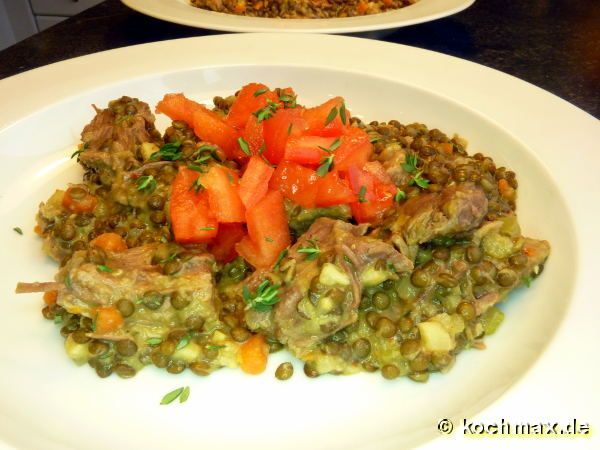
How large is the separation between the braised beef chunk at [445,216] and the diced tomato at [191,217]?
0.97 metres

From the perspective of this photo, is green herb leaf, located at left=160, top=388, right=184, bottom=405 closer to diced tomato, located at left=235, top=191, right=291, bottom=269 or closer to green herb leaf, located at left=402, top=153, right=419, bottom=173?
diced tomato, located at left=235, top=191, right=291, bottom=269

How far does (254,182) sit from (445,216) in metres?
1.01

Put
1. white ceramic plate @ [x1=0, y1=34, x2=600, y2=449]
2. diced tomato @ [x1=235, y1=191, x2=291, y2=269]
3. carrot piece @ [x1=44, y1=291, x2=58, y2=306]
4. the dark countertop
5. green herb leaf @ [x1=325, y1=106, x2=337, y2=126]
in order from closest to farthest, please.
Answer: white ceramic plate @ [x1=0, y1=34, x2=600, y2=449]
diced tomato @ [x1=235, y1=191, x2=291, y2=269]
carrot piece @ [x1=44, y1=291, x2=58, y2=306]
green herb leaf @ [x1=325, y1=106, x2=337, y2=126]
the dark countertop

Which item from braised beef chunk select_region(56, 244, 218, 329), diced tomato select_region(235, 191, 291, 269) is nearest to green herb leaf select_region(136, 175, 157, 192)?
braised beef chunk select_region(56, 244, 218, 329)

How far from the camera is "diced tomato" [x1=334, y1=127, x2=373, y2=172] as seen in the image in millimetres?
3084

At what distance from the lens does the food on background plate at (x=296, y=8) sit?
6.15 m

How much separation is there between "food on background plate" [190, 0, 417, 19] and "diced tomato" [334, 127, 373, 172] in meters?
3.42

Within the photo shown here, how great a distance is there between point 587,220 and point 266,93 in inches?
78.8

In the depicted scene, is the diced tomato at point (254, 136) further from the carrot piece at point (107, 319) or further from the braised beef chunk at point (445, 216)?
the carrot piece at point (107, 319)

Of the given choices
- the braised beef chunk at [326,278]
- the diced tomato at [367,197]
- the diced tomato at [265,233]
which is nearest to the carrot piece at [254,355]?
the braised beef chunk at [326,278]

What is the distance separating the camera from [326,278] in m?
2.57

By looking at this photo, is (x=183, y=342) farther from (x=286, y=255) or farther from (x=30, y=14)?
(x=30, y=14)

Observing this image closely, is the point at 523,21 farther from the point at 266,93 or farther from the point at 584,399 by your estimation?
the point at 584,399

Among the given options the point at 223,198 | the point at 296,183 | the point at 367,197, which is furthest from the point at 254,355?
the point at 367,197
